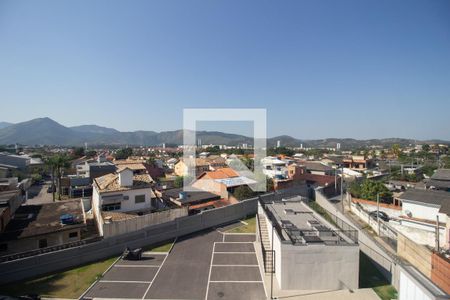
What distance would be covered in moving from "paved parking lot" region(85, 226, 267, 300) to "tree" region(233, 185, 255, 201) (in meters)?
8.52

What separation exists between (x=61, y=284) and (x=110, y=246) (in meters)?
3.40

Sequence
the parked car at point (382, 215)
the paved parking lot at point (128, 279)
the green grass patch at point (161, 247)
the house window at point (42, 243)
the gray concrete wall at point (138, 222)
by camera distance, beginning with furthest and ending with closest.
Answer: the parked car at point (382, 215)
the green grass patch at point (161, 247)
the gray concrete wall at point (138, 222)
the house window at point (42, 243)
the paved parking lot at point (128, 279)

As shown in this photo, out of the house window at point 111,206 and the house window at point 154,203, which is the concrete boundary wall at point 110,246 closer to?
the house window at point 111,206

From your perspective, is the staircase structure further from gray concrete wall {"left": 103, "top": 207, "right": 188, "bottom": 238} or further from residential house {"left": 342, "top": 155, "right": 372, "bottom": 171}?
residential house {"left": 342, "top": 155, "right": 372, "bottom": 171}

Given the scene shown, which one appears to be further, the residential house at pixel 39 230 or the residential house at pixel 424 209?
the residential house at pixel 424 209

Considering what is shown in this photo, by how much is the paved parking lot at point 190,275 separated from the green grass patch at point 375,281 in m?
5.27

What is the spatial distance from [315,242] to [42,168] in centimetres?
6429

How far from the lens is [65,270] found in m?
13.9

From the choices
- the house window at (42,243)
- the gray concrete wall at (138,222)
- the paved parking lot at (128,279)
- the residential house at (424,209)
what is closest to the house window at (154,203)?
the gray concrete wall at (138,222)

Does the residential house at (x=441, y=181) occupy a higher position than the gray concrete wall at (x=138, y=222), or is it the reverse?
the residential house at (x=441, y=181)

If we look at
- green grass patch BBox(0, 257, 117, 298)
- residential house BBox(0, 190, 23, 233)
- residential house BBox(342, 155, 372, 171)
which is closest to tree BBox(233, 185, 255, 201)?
green grass patch BBox(0, 257, 117, 298)

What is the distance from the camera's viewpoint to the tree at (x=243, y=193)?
2617cm

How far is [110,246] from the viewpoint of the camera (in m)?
15.7

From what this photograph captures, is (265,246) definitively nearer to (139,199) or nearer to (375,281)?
(375,281)
